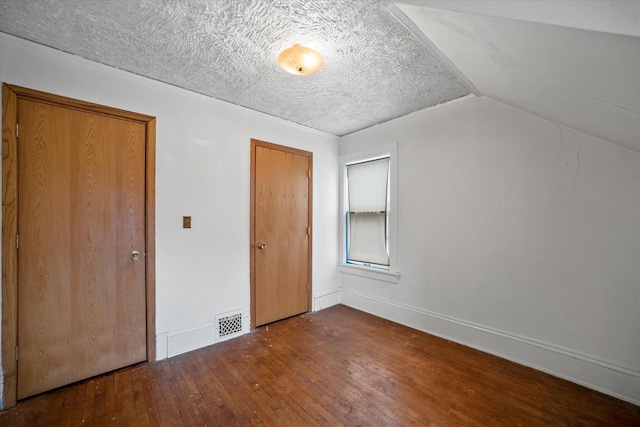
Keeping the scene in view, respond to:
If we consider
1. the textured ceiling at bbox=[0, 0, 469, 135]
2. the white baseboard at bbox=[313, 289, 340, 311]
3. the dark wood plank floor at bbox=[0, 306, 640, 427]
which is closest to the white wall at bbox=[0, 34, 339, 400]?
the textured ceiling at bbox=[0, 0, 469, 135]

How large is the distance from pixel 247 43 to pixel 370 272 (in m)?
2.86

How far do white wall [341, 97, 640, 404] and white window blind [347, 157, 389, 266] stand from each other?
0.29m

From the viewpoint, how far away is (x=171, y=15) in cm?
157

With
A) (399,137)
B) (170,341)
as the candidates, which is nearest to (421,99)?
(399,137)

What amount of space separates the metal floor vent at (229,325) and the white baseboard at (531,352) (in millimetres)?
1773

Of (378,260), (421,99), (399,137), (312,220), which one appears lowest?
(378,260)

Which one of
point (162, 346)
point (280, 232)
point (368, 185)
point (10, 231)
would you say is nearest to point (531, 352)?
point (368, 185)

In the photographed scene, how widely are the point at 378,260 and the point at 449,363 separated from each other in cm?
142

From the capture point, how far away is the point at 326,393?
189 cm

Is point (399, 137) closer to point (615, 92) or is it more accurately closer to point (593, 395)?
point (615, 92)

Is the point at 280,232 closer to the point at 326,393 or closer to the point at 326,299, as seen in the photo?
the point at 326,299

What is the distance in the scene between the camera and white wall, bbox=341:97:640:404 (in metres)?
1.89

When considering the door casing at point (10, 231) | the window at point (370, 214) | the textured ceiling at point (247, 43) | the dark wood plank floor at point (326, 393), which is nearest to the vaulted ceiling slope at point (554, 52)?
the textured ceiling at point (247, 43)

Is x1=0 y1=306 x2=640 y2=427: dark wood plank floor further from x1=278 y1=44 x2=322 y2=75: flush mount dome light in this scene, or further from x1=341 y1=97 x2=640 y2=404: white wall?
x1=278 y1=44 x2=322 y2=75: flush mount dome light
